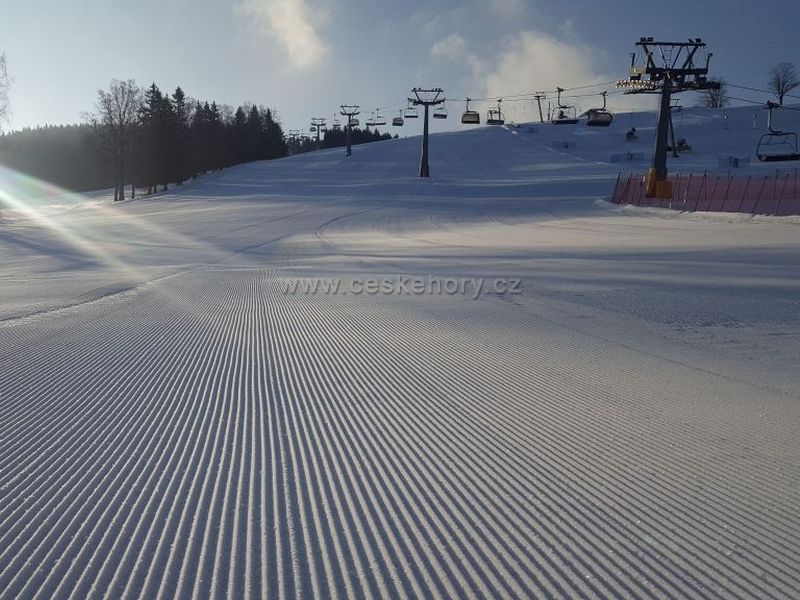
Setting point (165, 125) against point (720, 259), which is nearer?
point (720, 259)

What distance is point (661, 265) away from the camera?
13297mm

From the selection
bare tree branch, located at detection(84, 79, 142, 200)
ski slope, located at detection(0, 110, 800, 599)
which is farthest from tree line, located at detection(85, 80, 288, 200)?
ski slope, located at detection(0, 110, 800, 599)

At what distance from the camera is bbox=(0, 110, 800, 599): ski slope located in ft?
9.38

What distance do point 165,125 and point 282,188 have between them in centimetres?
1959

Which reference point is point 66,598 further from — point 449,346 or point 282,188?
point 282,188

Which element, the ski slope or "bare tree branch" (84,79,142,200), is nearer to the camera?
the ski slope

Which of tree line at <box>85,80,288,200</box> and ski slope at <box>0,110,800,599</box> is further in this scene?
tree line at <box>85,80,288,200</box>

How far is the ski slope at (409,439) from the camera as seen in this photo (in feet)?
9.38

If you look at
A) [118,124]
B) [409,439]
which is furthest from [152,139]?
[409,439]

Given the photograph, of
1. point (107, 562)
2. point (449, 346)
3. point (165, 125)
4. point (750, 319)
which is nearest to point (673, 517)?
point (107, 562)

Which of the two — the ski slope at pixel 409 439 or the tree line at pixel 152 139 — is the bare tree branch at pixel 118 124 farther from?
the ski slope at pixel 409 439

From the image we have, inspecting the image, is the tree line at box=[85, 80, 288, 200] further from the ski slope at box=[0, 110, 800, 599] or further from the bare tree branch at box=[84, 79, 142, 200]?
the ski slope at box=[0, 110, 800, 599]

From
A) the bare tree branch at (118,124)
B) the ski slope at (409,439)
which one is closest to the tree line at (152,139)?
the bare tree branch at (118,124)

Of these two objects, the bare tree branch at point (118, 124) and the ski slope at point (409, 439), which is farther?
the bare tree branch at point (118, 124)
